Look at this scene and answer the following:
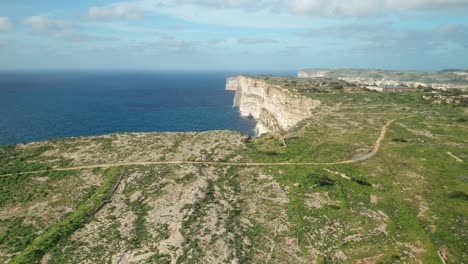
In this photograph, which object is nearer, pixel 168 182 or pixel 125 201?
pixel 125 201

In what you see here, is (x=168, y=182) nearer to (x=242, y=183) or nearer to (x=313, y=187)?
(x=242, y=183)

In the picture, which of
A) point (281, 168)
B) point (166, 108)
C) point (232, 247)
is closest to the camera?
point (232, 247)

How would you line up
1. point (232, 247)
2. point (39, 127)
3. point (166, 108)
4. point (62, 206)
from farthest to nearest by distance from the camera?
point (166, 108) < point (39, 127) < point (62, 206) < point (232, 247)

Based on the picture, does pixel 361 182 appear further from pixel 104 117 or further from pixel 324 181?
pixel 104 117

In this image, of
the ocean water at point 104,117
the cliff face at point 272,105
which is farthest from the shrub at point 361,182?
the ocean water at point 104,117

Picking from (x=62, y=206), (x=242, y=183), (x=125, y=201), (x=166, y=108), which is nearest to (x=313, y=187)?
(x=242, y=183)

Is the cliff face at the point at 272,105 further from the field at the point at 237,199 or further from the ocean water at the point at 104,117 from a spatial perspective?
the field at the point at 237,199
